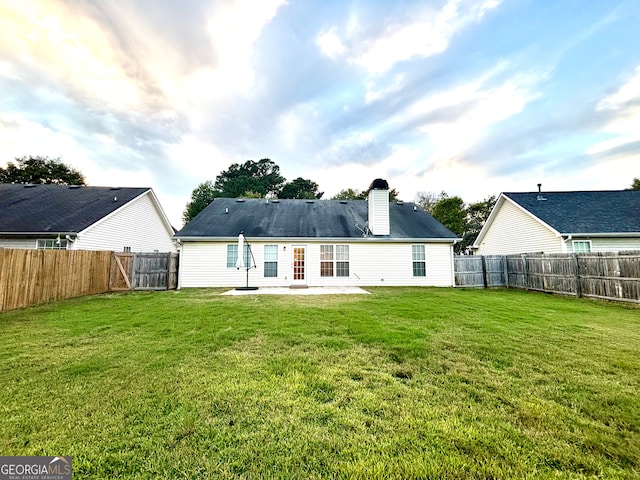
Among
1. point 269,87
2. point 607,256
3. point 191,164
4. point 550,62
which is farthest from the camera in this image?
point 191,164

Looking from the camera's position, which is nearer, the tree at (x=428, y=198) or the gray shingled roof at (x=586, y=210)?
the gray shingled roof at (x=586, y=210)

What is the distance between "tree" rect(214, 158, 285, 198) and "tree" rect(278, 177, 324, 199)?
1.88 metres

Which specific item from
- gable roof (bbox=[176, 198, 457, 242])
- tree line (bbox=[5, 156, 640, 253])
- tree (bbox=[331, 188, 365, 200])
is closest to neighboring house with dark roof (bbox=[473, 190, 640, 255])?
tree line (bbox=[5, 156, 640, 253])

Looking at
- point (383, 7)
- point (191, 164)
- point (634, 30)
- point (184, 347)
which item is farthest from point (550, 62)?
point (191, 164)

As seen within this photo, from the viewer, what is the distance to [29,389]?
269 cm

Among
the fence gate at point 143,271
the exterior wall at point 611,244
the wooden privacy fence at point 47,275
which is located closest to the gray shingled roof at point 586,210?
the exterior wall at point 611,244

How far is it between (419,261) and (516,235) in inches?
288

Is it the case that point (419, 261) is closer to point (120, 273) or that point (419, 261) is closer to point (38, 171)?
point (120, 273)

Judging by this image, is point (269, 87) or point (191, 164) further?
point (191, 164)

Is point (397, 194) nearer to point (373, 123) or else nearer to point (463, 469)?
point (373, 123)

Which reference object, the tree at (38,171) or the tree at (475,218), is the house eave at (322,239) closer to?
the tree at (475,218)

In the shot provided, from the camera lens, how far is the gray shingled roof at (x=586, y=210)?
12.7 meters

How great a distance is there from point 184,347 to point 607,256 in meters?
12.7

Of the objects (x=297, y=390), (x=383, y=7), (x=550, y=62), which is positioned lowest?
(x=297, y=390)
